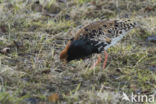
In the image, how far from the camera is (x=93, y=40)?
5.24 meters

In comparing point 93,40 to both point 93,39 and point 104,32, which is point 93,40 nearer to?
point 93,39

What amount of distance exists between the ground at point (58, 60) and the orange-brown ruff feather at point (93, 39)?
0.25m

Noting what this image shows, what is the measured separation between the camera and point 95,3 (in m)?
7.79

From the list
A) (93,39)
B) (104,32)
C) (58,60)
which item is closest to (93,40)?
(93,39)

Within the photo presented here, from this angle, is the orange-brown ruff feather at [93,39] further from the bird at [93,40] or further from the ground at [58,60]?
the ground at [58,60]

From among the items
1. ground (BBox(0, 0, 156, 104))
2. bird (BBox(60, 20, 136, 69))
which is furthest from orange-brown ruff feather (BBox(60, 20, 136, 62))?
ground (BBox(0, 0, 156, 104))

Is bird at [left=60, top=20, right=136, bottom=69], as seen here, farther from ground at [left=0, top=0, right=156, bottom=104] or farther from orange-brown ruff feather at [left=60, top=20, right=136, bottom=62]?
ground at [left=0, top=0, right=156, bottom=104]

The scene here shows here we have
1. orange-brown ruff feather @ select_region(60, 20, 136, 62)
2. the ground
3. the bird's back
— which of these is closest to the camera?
the ground

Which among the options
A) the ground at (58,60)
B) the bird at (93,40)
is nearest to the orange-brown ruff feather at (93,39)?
the bird at (93,40)

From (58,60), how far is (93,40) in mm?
630

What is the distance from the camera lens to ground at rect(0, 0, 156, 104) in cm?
442

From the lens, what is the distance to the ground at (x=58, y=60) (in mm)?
4418

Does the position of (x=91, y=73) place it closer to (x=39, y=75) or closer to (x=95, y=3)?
(x=39, y=75)

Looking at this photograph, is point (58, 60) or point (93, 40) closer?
point (93, 40)
